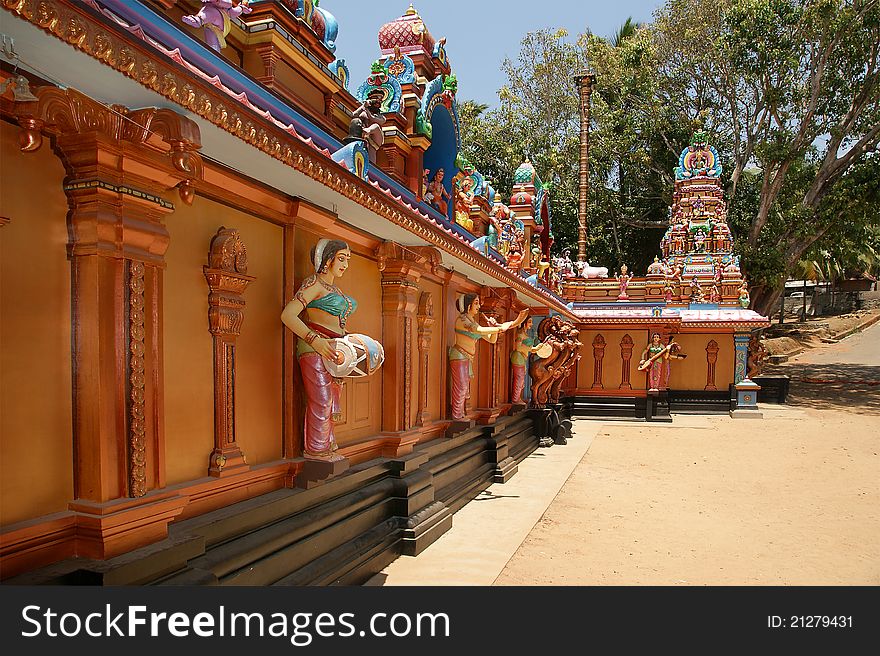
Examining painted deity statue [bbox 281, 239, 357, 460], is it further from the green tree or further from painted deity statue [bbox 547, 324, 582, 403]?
the green tree

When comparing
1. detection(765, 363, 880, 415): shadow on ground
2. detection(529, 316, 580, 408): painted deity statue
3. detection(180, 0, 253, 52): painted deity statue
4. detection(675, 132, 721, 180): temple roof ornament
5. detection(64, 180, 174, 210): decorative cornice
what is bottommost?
detection(765, 363, 880, 415): shadow on ground

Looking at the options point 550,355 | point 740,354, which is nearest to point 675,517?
point 550,355

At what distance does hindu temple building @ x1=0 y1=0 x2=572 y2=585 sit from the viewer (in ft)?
7.55

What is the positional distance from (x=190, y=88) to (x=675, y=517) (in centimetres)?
629

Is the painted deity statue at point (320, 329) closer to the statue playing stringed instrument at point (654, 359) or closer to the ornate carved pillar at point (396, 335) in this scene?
the ornate carved pillar at point (396, 335)

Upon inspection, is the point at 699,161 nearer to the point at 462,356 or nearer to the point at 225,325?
the point at 462,356

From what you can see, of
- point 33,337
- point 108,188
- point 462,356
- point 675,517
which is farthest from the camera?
point 462,356

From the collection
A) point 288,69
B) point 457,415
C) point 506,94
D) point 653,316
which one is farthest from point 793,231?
point 288,69

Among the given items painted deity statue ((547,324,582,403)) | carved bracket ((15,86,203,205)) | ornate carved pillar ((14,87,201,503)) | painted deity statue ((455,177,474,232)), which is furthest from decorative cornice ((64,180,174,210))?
painted deity statue ((547,324,582,403))

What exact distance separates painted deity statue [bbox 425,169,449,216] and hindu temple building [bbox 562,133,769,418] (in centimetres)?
805

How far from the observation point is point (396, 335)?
557 cm

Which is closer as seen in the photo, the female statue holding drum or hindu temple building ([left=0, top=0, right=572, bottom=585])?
hindu temple building ([left=0, top=0, right=572, bottom=585])

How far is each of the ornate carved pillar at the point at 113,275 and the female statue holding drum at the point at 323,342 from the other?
1239mm

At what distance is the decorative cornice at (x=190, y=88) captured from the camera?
5.54ft
